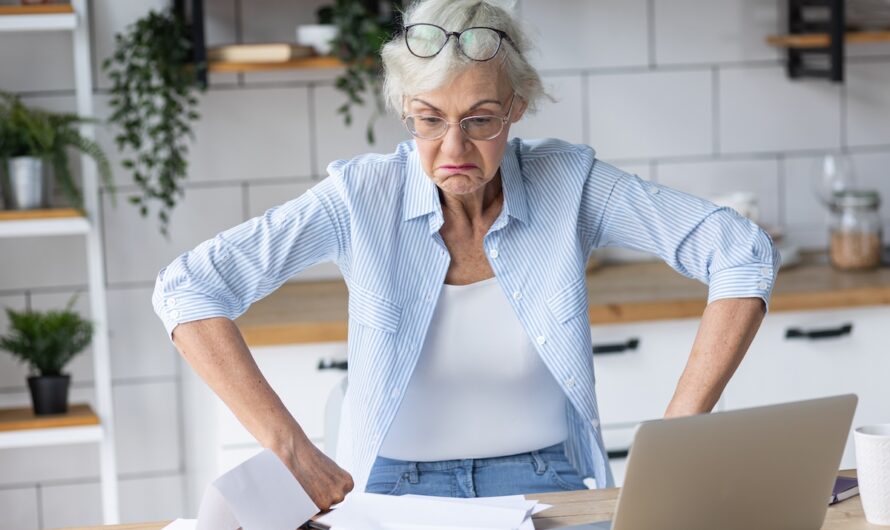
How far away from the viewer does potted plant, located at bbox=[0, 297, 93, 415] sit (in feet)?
8.38

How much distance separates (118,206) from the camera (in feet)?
9.16

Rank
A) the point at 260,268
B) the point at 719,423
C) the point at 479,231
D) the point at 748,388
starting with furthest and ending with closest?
the point at 748,388 < the point at 479,231 < the point at 260,268 < the point at 719,423

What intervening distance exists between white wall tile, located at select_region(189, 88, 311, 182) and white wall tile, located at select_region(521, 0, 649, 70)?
605 millimetres

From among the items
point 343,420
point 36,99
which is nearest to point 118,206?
point 36,99

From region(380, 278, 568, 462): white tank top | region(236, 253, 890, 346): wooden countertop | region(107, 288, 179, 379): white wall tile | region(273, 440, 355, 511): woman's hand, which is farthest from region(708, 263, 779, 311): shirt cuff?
region(107, 288, 179, 379): white wall tile

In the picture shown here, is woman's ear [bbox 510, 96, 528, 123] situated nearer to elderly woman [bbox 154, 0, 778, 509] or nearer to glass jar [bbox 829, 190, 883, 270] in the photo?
elderly woman [bbox 154, 0, 778, 509]

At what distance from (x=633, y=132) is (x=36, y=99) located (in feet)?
4.72

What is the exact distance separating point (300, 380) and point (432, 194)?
2.70 ft

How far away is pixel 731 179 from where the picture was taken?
300 centimetres

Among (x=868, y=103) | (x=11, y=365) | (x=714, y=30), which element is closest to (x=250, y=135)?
(x=11, y=365)

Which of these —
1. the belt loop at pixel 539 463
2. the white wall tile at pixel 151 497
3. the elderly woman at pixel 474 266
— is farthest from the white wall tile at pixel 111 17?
the belt loop at pixel 539 463

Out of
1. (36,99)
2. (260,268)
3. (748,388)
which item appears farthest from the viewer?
(36,99)

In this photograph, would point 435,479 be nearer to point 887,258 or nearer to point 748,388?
point 748,388

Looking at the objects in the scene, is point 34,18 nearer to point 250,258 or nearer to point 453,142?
point 250,258
